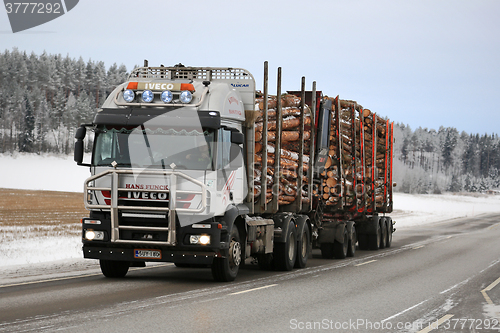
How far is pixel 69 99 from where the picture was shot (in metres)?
133

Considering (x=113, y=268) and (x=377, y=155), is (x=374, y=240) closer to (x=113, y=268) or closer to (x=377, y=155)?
(x=377, y=155)

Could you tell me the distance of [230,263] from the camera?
40.3ft

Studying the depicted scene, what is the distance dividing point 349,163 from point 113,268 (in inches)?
390

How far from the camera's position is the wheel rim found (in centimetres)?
1213

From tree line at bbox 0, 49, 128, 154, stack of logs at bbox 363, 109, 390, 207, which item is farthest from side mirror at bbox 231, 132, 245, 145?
tree line at bbox 0, 49, 128, 154

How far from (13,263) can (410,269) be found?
32.5ft

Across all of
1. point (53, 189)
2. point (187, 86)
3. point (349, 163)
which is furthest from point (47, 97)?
point (187, 86)

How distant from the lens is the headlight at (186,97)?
11.7 metres

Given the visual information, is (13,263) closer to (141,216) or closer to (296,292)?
(141,216)

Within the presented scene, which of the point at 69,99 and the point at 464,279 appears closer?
the point at 464,279

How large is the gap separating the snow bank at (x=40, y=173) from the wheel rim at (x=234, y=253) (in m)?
60.8

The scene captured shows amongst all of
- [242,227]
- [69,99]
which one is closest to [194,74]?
[242,227]

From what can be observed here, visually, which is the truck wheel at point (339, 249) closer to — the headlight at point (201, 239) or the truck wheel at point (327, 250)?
the truck wheel at point (327, 250)

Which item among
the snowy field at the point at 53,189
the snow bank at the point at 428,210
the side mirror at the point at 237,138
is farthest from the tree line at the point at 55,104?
the side mirror at the point at 237,138
